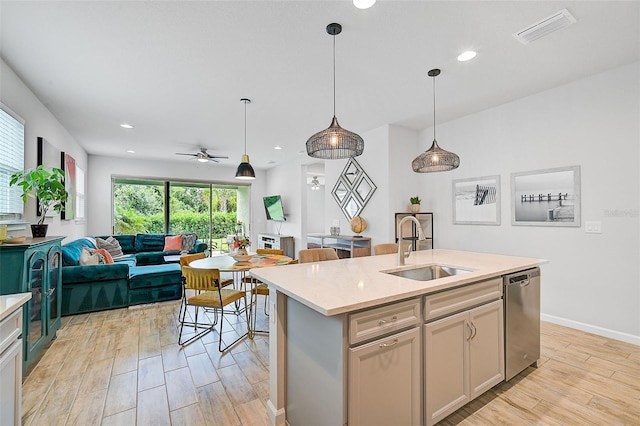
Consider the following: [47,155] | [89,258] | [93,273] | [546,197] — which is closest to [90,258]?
[89,258]

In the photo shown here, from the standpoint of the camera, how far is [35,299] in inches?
99.7

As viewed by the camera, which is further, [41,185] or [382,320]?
[41,185]

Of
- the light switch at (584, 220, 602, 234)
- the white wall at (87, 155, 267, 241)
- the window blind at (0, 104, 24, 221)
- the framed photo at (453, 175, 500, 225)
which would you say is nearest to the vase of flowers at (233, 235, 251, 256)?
the window blind at (0, 104, 24, 221)

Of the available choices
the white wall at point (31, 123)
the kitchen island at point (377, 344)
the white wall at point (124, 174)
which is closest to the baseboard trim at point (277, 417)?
the kitchen island at point (377, 344)

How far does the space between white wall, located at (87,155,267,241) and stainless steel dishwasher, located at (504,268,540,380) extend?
7.16m

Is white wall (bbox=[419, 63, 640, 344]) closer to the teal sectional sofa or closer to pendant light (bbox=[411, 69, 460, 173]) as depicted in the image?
pendant light (bbox=[411, 69, 460, 173])

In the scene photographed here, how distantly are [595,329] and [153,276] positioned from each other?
17.9ft

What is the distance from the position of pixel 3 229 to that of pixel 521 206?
5.16m

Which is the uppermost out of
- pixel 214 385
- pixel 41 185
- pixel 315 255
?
pixel 41 185

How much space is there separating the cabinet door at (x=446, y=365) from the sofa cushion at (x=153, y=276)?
3.87 meters

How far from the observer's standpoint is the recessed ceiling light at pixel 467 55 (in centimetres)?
252

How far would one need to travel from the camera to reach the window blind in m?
2.54

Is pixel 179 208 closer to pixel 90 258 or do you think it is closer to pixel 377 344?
pixel 90 258

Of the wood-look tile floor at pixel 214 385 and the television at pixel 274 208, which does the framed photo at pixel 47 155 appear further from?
the television at pixel 274 208
